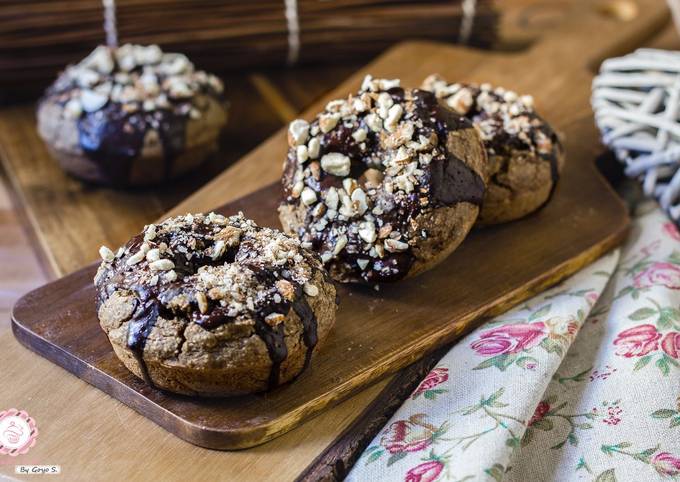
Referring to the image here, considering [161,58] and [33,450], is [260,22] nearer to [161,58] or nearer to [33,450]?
[161,58]

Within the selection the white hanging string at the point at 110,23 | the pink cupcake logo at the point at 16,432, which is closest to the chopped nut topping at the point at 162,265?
the pink cupcake logo at the point at 16,432

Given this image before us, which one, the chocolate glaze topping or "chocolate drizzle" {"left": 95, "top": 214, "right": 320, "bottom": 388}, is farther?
the chocolate glaze topping

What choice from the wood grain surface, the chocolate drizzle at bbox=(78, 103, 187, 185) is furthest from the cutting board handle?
the chocolate drizzle at bbox=(78, 103, 187, 185)


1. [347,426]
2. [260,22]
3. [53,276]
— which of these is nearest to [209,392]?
[347,426]

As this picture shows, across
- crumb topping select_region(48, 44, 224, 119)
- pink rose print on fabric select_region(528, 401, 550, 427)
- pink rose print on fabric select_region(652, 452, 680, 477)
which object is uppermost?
crumb topping select_region(48, 44, 224, 119)

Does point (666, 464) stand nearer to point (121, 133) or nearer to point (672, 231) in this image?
point (672, 231)

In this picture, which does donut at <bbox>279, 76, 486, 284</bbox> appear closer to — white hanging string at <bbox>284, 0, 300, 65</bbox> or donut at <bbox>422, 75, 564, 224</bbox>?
donut at <bbox>422, 75, 564, 224</bbox>
